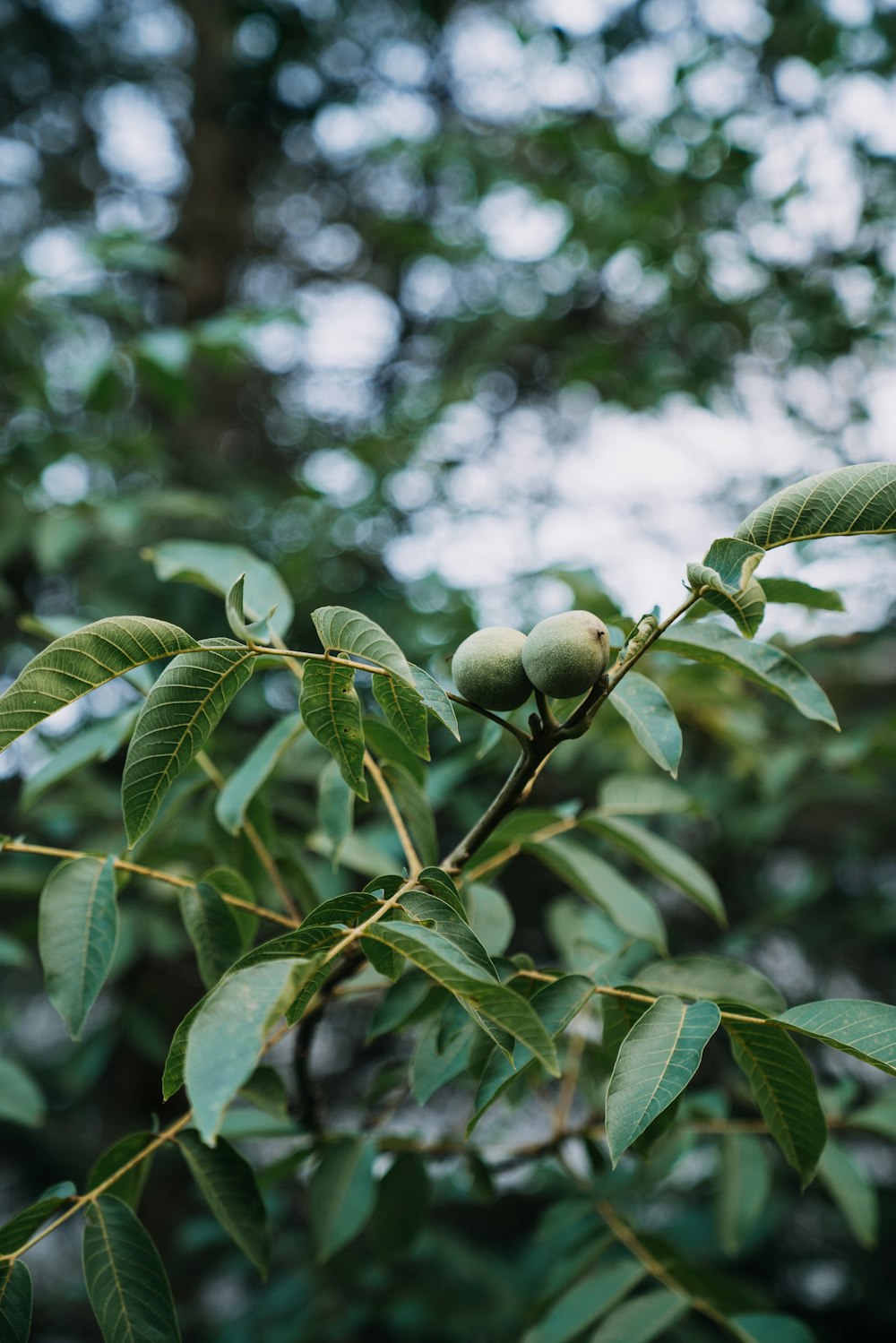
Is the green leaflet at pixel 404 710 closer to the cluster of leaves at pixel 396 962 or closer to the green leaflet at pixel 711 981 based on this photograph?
the cluster of leaves at pixel 396 962

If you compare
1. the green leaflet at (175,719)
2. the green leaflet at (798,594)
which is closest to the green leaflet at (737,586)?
the green leaflet at (798,594)

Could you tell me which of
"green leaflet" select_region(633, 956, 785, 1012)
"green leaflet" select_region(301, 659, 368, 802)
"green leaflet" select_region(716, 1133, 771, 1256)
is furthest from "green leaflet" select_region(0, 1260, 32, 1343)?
"green leaflet" select_region(716, 1133, 771, 1256)

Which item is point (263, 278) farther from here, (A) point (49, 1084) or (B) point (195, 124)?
(A) point (49, 1084)

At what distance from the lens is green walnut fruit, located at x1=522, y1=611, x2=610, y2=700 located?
0.71 meters

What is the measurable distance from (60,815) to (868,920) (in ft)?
6.42

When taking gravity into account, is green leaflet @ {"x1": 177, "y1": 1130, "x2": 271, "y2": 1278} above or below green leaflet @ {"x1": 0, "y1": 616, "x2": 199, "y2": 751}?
below

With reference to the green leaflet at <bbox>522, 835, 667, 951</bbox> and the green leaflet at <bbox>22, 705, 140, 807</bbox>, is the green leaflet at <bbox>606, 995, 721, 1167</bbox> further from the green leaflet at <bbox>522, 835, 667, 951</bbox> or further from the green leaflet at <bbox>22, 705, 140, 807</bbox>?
the green leaflet at <bbox>22, 705, 140, 807</bbox>

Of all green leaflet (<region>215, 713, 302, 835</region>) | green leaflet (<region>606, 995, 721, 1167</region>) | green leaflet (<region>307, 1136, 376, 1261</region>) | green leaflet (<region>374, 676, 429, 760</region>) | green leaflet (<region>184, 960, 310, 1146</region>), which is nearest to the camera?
green leaflet (<region>184, 960, 310, 1146</region>)

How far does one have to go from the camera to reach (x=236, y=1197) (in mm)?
895

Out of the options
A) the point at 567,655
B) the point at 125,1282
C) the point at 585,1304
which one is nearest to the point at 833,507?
the point at 567,655

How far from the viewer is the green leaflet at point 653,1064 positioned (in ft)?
2.18

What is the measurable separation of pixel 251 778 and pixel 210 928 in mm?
179

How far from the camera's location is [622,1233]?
1.23 metres

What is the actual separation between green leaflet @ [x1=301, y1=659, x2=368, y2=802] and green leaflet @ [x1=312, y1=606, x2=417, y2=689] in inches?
0.7
